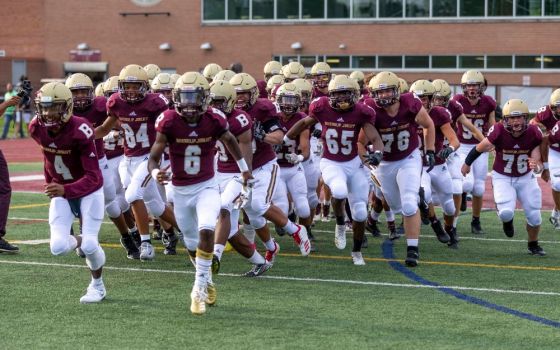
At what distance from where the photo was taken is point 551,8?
33.6 meters

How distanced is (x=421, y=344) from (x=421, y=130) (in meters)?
5.42

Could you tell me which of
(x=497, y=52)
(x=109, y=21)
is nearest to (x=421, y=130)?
(x=497, y=52)

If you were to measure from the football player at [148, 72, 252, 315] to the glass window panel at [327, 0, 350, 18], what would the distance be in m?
29.3

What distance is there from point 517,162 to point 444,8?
25.1 meters

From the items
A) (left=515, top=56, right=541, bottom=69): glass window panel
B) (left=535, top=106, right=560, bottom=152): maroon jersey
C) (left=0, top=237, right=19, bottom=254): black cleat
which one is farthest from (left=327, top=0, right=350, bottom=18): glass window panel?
(left=0, top=237, right=19, bottom=254): black cleat

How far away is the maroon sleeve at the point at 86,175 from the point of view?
7793 millimetres

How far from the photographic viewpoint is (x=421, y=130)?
1169 cm

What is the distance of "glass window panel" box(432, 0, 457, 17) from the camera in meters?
34.8

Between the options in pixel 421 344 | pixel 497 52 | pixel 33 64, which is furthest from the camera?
pixel 33 64

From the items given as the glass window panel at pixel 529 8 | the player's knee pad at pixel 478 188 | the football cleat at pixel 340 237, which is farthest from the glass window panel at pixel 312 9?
the football cleat at pixel 340 237

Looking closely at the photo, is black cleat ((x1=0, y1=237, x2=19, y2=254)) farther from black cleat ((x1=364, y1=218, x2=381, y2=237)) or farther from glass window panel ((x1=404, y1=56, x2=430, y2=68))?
glass window panel ((x1=404, y1=56, x2=430, y2=68))

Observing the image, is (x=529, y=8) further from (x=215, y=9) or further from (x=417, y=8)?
(x=215, y=9)

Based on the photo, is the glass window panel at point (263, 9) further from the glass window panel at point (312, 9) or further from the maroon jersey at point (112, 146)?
the maroon jersey at point (112, 146)

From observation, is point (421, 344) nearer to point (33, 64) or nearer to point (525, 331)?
point (525, 331)
